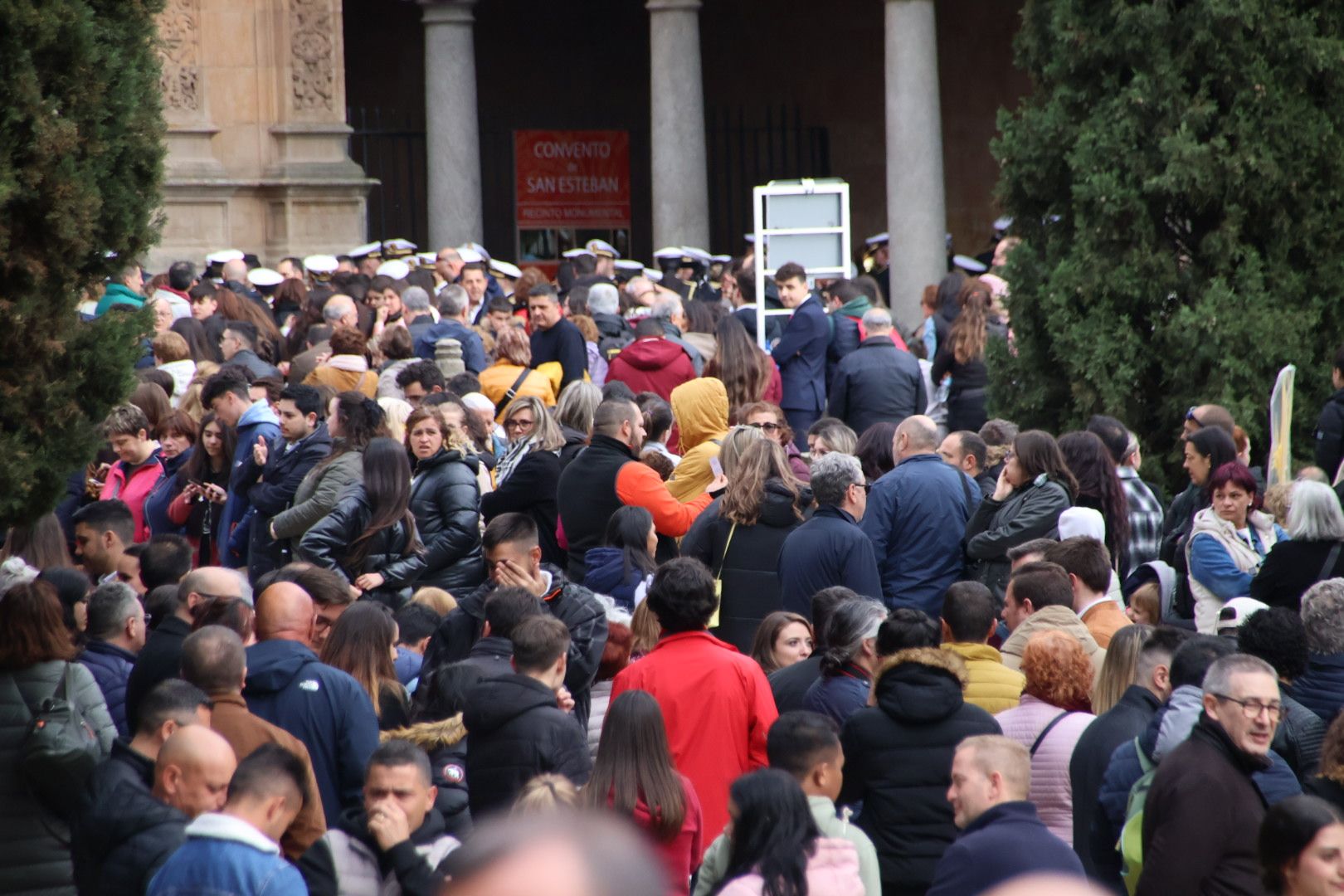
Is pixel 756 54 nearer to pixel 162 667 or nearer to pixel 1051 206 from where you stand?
pixel 1051 206

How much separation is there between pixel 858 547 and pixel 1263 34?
145 inches

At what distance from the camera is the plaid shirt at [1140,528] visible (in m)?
8.30

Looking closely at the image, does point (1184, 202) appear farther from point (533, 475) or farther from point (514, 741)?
point (514, 741)

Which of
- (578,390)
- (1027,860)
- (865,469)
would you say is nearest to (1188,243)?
(865,469)

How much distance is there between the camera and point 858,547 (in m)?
7.32

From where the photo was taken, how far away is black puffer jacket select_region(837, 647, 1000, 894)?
17.1 ft

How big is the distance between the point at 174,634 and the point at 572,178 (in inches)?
791

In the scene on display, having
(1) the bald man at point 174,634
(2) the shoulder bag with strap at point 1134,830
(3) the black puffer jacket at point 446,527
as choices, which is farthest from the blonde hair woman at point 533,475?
(2) the shoulder bag with strap at point 1134,830

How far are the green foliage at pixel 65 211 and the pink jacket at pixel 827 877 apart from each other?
2.64 meters

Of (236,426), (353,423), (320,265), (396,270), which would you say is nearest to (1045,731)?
(353,423)

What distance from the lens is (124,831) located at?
4883mm

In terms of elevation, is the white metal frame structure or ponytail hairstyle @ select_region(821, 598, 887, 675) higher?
the white metal frame structure

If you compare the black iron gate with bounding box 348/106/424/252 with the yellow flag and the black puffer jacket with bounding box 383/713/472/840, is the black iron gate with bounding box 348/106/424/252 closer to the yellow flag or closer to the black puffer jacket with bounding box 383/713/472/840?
the yellow flag

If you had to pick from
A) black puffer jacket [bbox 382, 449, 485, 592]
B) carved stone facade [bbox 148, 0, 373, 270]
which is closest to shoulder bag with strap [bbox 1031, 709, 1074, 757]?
black puffer jacket [bbox 382, 449, 485, 592]
